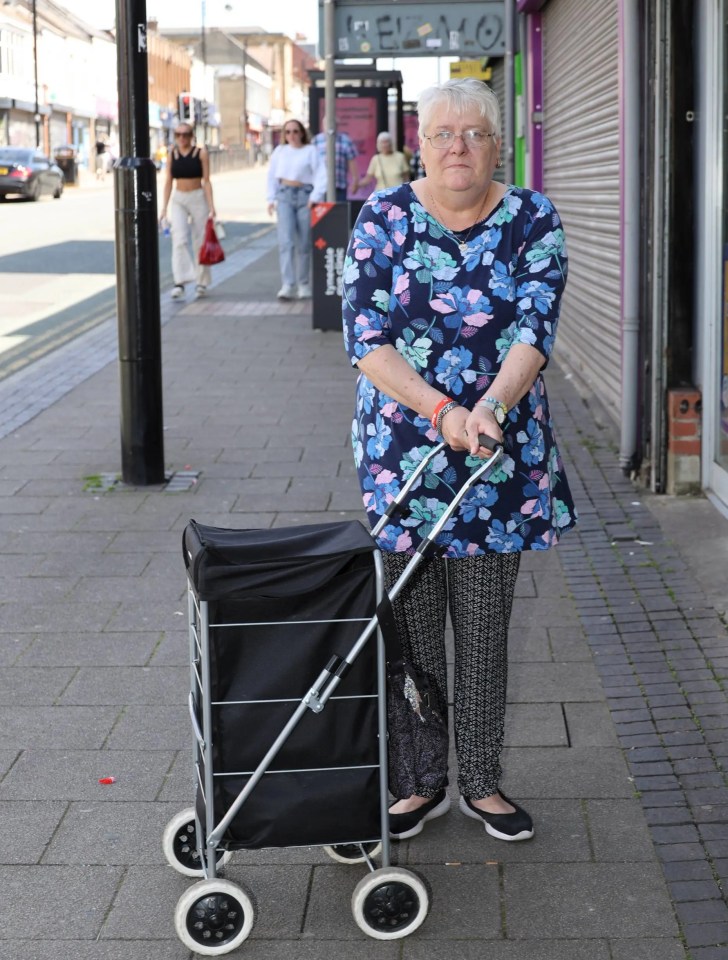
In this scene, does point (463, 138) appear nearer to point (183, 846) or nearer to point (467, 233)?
point (467, 233)

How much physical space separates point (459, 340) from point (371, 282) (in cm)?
24

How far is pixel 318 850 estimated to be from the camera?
3492 mm

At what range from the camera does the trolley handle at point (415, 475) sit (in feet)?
9.93

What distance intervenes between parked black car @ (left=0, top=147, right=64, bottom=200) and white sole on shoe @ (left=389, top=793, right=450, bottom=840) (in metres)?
38.5

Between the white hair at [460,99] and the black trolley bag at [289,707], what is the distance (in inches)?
29.4

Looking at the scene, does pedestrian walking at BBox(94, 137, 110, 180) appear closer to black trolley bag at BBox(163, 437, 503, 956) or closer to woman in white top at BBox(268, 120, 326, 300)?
woman in white top at BBox(268, 120, 326, 300)

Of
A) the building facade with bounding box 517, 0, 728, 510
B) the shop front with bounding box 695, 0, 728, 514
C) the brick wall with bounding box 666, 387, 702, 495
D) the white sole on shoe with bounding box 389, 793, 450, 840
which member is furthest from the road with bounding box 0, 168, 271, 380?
the white sole on shoe with bounding box 389, 793, 450, 840

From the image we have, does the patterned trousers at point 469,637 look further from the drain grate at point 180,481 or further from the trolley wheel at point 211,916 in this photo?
the drain grate at point 180,481

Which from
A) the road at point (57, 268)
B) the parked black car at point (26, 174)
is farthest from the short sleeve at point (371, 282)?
the parked black car at point (26, 174)

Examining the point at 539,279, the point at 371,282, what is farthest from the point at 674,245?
the point at 371,282

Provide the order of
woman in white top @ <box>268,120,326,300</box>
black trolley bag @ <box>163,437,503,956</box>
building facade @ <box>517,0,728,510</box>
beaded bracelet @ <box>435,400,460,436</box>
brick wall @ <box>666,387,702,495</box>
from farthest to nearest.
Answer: woman in white top @ <box>268,120,326,300</box>
brick wall @ <box>666,387,702,495</box>
building facade @ <box>517,0,728,510</box>
beaded bracelet @ <box>435,400,460,436</box>
black trolley bag @ <box>163,437,503,956</box>

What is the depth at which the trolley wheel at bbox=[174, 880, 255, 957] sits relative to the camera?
301 centimetres

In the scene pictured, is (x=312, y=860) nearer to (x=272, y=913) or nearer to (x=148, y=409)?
(x=272, y=913)

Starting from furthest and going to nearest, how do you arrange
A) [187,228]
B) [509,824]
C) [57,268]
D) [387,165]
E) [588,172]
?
[57,268] < [387,165] < [187,228] < [588,172] < [509,824]
